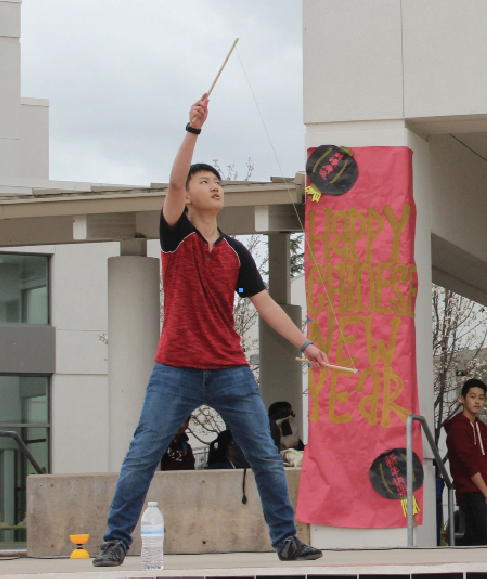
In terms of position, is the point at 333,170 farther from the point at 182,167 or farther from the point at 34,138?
the point at 34,138

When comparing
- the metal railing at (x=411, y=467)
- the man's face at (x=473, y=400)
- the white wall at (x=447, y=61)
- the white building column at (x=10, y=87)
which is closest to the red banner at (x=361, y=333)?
the metal railing at (x=411, y=467)

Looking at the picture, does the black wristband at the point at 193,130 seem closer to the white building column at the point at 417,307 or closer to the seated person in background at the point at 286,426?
the white building column at the point at 417,307

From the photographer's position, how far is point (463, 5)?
8.34 m

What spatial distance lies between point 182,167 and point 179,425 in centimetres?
118

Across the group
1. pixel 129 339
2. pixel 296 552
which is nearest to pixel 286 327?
pixel 296 552

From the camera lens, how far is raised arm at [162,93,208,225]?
455 centimetres

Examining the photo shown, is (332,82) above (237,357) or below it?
above

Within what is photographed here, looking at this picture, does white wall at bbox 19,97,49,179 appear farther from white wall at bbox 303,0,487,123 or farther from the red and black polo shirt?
the red and black polo shirt

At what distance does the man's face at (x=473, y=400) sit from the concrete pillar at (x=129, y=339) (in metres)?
3.04

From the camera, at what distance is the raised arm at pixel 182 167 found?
4547 millimetres

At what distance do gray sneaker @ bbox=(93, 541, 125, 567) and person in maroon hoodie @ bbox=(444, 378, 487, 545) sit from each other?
4.51m

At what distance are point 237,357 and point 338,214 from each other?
12.1ft

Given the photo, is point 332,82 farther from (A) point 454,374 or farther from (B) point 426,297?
(A) point 454,374

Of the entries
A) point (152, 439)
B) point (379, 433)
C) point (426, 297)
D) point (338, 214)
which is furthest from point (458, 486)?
point (152, 439)
